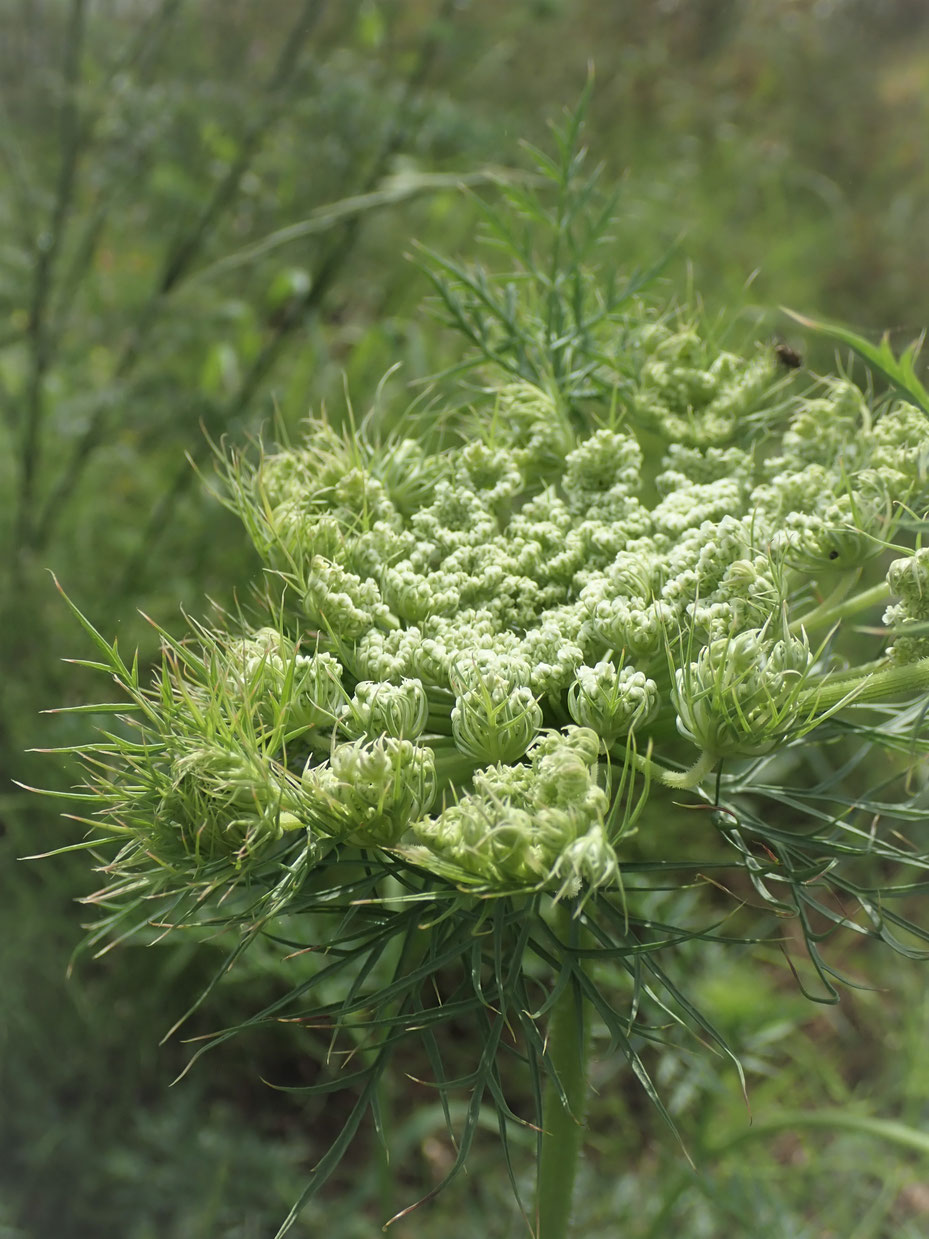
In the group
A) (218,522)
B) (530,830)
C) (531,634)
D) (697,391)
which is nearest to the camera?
(530,830)

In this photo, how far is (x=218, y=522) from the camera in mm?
3148

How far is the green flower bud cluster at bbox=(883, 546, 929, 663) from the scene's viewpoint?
1252 millimetres

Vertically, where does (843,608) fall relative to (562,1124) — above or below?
above

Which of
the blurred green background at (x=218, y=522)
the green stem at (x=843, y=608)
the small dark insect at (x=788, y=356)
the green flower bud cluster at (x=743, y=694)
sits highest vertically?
the small dark insect at (x=788, y=356)

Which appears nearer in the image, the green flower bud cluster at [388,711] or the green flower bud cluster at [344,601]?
the green flower bud cluster at [388,711]

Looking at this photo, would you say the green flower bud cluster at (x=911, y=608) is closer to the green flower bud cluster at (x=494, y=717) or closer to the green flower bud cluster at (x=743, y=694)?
the green flower bud cluster at (x=743, y=694)

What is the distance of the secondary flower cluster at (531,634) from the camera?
118 centimetres

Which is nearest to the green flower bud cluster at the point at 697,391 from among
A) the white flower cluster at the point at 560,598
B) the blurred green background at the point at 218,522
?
the white flower cluster at the point at 560,598

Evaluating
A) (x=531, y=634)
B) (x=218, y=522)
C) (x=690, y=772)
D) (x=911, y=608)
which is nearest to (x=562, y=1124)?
(x=690, y=772)

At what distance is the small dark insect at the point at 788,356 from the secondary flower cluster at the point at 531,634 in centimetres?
4

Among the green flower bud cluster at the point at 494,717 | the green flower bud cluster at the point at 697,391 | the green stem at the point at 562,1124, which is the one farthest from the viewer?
the green flower bud cluster at the point at 697,391

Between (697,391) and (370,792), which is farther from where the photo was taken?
(697,391)

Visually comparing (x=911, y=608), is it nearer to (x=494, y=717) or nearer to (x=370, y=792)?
(x=494, y=717)

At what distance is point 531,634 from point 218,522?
6.64 feet
